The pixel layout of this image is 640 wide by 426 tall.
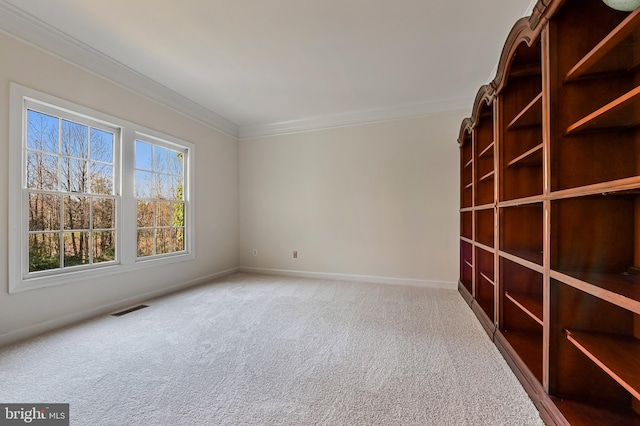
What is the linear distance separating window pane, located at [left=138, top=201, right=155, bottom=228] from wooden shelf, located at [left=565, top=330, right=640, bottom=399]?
3904mm

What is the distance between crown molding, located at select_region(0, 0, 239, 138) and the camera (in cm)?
208

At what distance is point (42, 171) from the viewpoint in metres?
2.39

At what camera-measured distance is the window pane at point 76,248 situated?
2.56 metres

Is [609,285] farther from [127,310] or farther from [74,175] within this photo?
[74,175]

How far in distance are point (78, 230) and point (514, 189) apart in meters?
3.92

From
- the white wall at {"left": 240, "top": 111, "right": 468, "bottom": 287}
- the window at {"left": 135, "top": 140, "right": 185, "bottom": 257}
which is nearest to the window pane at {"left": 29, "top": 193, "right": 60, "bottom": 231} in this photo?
the window at {"left": 135, "top": 140, "right": 185, "bottom": 257}

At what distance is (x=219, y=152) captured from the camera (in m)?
4.38

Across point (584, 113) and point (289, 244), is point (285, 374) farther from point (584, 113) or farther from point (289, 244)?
point (289, 244)

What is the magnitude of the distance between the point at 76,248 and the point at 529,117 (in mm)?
4039

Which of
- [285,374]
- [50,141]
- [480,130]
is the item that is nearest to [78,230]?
[50,141]

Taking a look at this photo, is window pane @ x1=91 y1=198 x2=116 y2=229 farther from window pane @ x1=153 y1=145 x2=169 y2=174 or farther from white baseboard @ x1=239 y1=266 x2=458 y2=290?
white baseboard @ x1=239 y1=266 x2=458 y2=290

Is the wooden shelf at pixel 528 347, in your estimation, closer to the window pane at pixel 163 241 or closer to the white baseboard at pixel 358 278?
the white baseboard at pixel 358 278

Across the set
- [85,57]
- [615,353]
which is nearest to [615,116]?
[615,353]

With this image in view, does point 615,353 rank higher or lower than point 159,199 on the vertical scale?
lower
